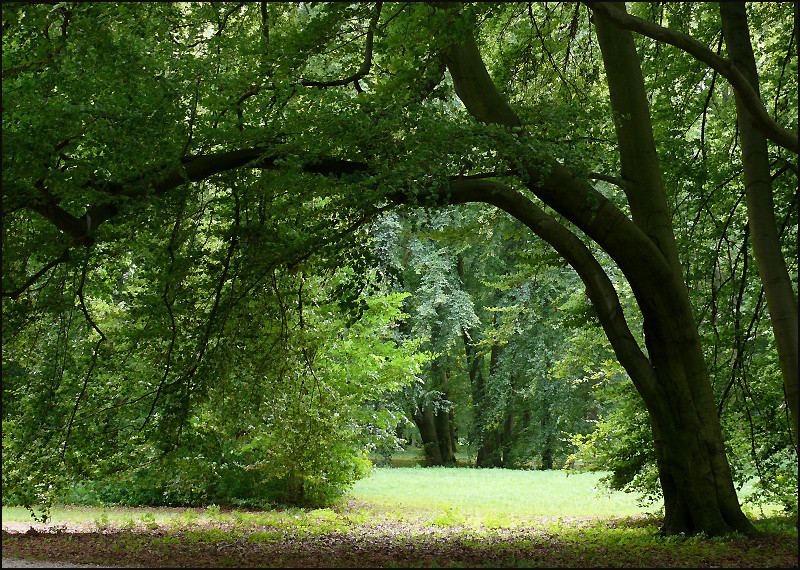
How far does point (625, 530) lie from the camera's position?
925 centimetres

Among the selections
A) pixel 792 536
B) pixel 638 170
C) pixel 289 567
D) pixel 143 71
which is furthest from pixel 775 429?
pixel 143 71

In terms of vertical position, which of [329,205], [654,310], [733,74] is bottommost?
[654,310]

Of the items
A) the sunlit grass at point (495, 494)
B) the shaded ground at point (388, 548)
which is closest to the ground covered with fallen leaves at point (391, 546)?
the shaded ground at point (388, 548)

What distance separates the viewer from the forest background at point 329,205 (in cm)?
666

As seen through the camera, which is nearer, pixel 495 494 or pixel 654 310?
pixel 654 310

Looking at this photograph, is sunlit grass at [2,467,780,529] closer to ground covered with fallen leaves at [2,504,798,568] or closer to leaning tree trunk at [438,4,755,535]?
ground covered with fallen leaves at [2,504,798,568]

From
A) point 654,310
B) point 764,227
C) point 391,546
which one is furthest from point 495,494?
point 764,227

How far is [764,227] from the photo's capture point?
→ 642 centimetres

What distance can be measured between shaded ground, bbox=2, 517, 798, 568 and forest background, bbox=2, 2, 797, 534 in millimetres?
661

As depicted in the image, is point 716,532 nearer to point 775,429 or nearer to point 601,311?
point 775,429

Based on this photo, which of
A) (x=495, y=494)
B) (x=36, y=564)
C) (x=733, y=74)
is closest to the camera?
(x=36, y=564)

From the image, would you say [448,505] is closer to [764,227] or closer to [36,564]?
[764,227]

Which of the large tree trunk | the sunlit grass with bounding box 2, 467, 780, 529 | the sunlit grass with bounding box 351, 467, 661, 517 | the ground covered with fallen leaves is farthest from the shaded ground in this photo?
the sunlit grass with bounding box 351, 467, 661, 517

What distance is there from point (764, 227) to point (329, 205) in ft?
13.5
